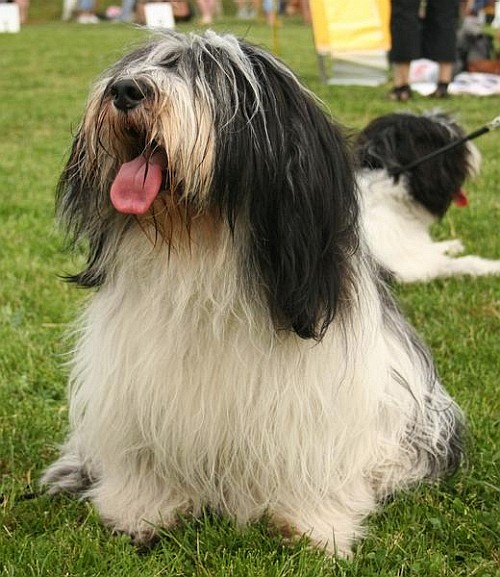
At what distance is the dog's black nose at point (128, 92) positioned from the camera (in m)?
1.91

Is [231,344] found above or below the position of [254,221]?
below

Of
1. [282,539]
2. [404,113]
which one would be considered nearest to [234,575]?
[282,539]

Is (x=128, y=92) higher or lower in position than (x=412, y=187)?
higher

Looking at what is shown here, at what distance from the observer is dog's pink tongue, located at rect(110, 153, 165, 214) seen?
2008mm

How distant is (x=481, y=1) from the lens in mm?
19594

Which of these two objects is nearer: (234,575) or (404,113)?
(234,575)

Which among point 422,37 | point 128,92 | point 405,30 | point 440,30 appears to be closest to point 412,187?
point 128,92

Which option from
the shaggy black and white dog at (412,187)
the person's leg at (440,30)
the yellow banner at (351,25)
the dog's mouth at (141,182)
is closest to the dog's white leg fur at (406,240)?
the shaggy black and white dog at (412,187)

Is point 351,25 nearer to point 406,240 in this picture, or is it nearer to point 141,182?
point 406,240

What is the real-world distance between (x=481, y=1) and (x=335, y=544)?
62.2 feet

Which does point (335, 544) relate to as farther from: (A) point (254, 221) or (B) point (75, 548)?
(A) point (254, 221)

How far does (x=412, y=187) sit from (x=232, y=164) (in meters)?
3.12

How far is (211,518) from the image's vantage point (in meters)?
2.50

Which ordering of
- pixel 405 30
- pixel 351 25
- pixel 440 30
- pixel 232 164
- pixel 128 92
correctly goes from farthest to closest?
pixel 351 25 → pixel 440 30 → pixel 405 30 → pixel 232 164 → pixel 128 92
